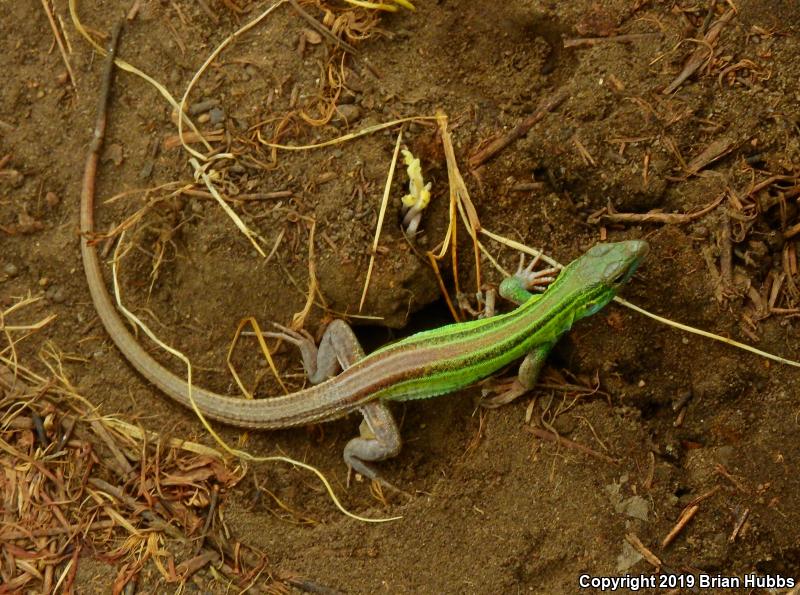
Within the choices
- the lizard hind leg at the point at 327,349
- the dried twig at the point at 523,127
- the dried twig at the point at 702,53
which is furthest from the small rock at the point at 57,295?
the dried twig at the point at 702,53

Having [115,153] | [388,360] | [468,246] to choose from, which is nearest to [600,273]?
[468,246]

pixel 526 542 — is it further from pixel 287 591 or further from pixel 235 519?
pixel 235 519

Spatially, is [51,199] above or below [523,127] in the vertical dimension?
below

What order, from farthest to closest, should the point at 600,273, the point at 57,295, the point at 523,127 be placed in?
the point at 57,295 < the point at 523,127 < the point at 600,273

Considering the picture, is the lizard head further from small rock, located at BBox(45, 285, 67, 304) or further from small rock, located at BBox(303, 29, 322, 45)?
small rock, located at BBox(45, 285, 67, 304)

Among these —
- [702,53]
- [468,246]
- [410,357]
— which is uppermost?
[702,53]

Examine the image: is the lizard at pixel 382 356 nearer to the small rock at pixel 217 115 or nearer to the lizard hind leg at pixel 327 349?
the lizard hind leg at pixel 327 349

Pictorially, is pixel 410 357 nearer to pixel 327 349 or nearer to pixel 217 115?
pixel 327 349
